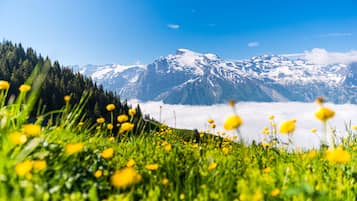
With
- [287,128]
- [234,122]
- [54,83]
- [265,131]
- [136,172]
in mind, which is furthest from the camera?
[54,83]

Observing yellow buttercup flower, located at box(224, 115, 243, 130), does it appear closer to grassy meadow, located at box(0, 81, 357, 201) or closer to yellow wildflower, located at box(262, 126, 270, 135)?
grassy meadow, located at box(0, 81, 357, 201)

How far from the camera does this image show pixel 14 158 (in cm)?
346

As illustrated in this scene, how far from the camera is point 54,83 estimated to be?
413ft

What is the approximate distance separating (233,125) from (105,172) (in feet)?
5.27

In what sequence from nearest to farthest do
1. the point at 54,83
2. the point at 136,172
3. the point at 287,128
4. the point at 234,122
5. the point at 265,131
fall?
the point at 234,122, the point at 287,128, the point at 136,172, the point at 265,131, the point at 54,83

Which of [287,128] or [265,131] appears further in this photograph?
[265,131]

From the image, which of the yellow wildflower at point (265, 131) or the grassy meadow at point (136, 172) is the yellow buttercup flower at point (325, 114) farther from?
the yellow wildflower at point (265, 131)

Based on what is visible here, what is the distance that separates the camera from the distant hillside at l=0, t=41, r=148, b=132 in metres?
117

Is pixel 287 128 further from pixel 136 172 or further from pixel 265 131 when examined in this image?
pixel 265 131

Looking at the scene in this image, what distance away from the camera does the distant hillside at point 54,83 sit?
11738cm

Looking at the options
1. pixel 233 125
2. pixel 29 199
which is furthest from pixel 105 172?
pixel 233 125

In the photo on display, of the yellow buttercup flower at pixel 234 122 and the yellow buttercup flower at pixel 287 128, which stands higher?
the yellow buttercup flower at pixel 234 122

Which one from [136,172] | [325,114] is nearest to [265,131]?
[136,172]

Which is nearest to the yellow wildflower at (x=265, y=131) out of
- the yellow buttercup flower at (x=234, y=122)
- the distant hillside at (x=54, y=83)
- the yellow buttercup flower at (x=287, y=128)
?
the yellow buttercup flower at (x=287, y=128)
